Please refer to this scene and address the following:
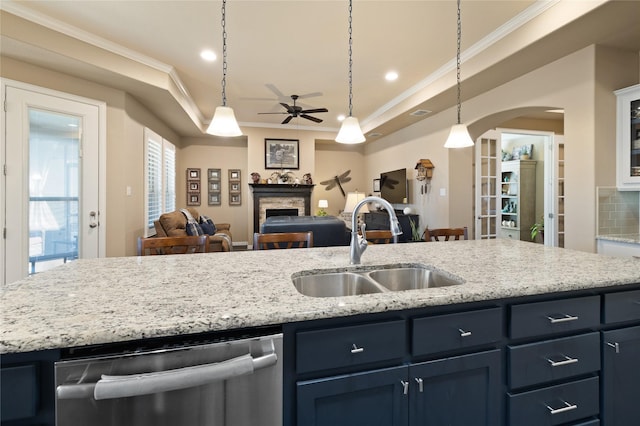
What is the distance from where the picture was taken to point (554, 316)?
1077mm

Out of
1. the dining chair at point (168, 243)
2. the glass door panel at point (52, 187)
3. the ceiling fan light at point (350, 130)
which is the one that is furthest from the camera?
the glass door panel at point (52, 187)

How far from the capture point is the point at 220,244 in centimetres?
396

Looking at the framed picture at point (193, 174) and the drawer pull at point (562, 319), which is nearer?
the drawer pull at point (562, 319)

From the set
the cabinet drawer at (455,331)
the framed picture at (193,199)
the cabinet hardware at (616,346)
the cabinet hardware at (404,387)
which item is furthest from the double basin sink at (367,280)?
the framed picture at (193,199)

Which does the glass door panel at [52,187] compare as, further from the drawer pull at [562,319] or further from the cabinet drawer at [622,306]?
the cabinet drawer at [622,306]

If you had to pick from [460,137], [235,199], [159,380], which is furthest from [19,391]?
[235,199]

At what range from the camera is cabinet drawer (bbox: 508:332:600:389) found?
1042 mm

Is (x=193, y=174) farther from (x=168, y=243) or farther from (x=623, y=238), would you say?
(x=623, y=238)

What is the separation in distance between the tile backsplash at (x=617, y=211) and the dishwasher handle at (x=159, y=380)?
3368 mm

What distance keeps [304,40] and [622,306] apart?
3.26 metres

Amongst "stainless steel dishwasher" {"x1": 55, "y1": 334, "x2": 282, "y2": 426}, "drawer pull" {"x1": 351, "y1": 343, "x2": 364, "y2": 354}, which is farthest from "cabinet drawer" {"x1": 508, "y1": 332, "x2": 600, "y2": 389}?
"stainless steel dishwasher" {"x1": 55, "y1": 334, "x2": 282, "y2": 426}

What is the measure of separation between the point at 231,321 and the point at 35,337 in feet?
1.42

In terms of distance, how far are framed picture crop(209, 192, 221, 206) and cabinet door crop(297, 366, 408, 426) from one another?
6.76 m

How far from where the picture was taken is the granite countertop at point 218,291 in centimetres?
75
